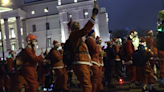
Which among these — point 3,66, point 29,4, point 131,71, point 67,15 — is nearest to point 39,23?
point 29,4

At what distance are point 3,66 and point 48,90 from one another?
120 inches

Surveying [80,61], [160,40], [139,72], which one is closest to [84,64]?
[80,61]

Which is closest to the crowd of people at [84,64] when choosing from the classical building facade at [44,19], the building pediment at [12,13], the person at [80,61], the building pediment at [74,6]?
the person at [80,61]

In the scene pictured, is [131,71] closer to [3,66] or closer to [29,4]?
[3,66]

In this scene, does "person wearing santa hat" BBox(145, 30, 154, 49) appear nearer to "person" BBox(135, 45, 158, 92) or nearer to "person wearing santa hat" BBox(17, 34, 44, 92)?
"person" BBox(135, 45, 158, 92)

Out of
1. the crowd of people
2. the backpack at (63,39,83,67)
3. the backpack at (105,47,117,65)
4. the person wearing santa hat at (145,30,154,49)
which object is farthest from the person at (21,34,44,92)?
the person wearing santa hat at (145,30,154,49)

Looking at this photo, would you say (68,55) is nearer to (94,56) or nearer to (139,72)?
(94,56)

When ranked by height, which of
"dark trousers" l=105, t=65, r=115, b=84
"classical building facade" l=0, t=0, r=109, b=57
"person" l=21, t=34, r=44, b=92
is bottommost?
"dark trousers" l=105, t=65, r=115, b=84

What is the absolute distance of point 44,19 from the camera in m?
57.7

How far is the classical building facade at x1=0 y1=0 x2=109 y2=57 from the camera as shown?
50.9 meters

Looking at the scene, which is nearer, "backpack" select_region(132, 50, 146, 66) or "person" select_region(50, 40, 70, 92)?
"backpack" select_region(132, 50, 146, 66)

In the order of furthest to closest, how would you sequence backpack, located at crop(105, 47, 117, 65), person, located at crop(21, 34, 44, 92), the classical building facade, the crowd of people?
the classical building facade → backpack, located at crop(105, 47, 117, 65) → person, located at crop(21, 34, 44, 92) → the crowd of people

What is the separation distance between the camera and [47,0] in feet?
191

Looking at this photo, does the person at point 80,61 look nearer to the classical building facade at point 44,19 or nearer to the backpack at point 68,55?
the backpack at point 68,55
